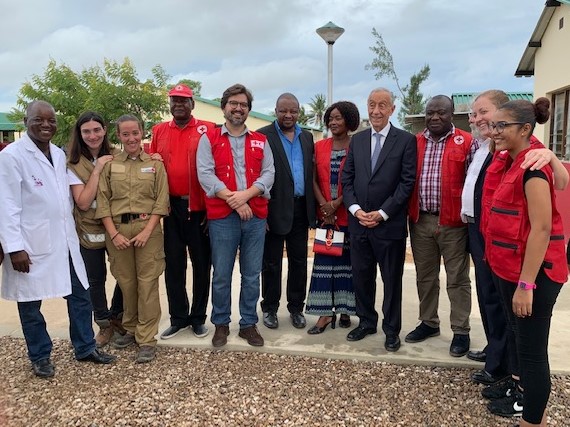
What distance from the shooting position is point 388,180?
3738mm

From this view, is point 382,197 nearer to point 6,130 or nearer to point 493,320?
point 493,320

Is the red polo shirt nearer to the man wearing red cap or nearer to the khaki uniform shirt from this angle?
the man wearing red cap

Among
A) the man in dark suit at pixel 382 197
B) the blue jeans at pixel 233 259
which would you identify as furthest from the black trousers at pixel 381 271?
the blue jeans at pixel 233 259

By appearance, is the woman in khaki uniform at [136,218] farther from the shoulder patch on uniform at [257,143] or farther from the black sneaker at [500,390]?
the black sneaker at [500,390]

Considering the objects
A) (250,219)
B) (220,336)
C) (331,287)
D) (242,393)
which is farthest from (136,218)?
(331,287)

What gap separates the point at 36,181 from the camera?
3.37 m

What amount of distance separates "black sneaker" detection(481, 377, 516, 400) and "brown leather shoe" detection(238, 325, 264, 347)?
5.71 ft

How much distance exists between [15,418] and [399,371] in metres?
2.62

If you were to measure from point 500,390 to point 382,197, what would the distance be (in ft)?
5.14

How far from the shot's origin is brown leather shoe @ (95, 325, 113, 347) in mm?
4091

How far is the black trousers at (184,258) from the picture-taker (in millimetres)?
4027

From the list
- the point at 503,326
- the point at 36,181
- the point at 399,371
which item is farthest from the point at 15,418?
the point at 503,326

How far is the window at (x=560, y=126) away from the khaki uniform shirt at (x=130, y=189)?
792cm

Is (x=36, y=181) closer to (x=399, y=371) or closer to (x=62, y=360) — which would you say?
(x=62, y=360)
